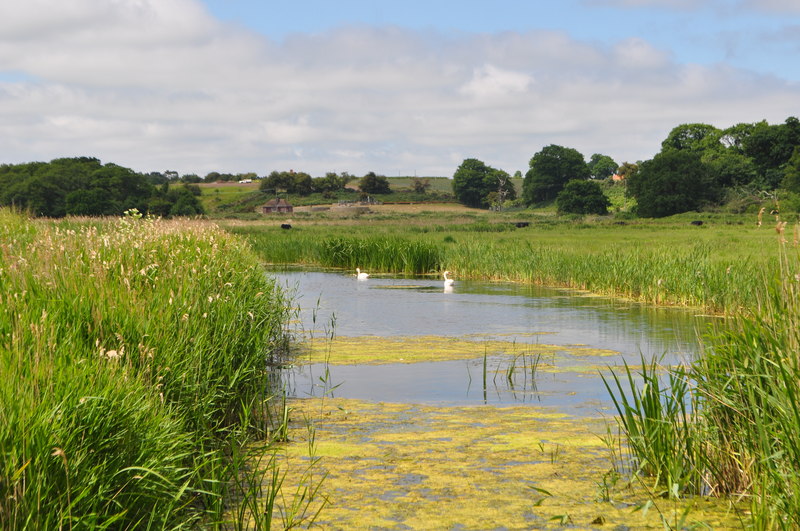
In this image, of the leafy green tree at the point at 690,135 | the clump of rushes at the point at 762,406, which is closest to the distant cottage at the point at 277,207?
the leafy green tree at the point at 690,135

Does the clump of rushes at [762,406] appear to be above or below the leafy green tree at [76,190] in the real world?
below

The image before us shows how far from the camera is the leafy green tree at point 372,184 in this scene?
126438mm

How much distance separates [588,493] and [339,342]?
8756mm

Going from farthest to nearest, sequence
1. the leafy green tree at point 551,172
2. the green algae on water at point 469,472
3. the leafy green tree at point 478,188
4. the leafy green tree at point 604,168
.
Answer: the leafy green tree at point 604,168 < the leafy green tree at point 478,188 < the leafy green tree at point 551,172 < the green algae on water at point 469,472

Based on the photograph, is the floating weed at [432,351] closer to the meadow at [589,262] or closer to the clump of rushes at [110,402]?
the meadow at [589,262]

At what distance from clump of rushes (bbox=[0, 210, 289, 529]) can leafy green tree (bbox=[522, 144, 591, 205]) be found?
120 m

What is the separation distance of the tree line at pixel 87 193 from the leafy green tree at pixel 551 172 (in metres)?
59.3

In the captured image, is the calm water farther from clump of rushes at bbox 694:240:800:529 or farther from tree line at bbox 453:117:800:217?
tree line at bbox 453:117:800:217

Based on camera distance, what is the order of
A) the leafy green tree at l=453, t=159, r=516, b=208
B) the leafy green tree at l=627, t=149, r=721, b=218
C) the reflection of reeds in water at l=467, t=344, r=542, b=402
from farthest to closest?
1. the leafy green tree at l=453, t=159, r=516, b=208
2. the leafy green tree at l=627, t=149, r=721, b=218
3. the reflection of reeds in water at l=467, t=344, r=542, b=402

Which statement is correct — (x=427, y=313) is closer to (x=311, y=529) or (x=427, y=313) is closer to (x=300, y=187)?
(x=311, y=529)

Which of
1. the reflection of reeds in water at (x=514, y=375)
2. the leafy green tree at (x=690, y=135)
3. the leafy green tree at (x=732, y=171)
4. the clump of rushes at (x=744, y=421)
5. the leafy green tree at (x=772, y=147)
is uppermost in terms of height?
the leafy green tree at (x=690, y=135)

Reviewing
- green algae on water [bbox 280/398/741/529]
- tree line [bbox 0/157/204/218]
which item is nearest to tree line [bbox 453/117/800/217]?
tree line [bbox 0/157/204/218]

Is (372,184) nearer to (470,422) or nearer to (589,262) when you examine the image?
(589,262)

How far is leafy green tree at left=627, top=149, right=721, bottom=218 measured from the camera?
76.4 metres
